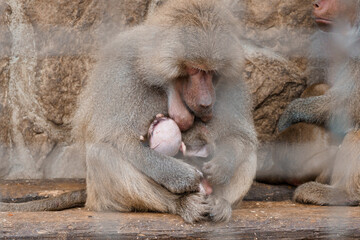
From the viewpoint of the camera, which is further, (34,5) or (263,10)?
(263,10)

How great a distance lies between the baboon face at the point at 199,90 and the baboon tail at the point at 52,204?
848 millimetres

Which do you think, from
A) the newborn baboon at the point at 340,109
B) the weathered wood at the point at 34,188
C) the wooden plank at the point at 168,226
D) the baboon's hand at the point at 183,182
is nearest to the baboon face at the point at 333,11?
the newborn baboon at the point at 340,109

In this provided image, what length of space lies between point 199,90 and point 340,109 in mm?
1122

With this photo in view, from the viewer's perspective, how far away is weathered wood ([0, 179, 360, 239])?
3.15m

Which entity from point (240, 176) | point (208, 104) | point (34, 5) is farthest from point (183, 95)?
point (34, 5)

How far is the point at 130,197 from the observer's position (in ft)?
11.2

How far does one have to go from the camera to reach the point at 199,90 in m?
3.34

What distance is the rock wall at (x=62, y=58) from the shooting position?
3.99 m

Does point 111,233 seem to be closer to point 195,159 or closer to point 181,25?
point 195,159

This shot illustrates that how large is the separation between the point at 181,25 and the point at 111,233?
3.24ft

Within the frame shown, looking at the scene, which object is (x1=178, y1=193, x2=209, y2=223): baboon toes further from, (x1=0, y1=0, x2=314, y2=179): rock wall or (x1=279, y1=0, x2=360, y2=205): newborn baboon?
(x1=0, y1=0, x2=314, y2=179): rock wall

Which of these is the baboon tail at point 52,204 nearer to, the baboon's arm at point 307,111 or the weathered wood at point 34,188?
the weathered wood at point 34,188

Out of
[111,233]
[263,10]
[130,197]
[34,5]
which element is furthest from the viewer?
[263,10]

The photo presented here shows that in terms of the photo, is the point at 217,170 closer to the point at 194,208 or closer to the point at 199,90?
the point at 194,208
